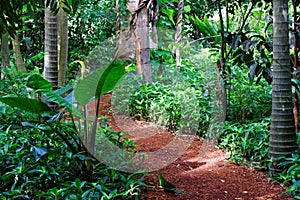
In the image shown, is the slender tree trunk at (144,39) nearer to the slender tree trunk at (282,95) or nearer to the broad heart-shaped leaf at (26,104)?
the slender tree trunk at (282,95)

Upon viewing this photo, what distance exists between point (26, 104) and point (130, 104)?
2.58m

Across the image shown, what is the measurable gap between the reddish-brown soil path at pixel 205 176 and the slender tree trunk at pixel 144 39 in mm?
1092

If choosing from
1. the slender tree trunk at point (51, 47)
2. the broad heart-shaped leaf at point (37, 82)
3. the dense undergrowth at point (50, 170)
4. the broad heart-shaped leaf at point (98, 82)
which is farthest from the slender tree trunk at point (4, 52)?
the broad heart-shaped leaf at point (98, 82)

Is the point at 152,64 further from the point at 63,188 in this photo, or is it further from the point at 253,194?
the point at 63,188

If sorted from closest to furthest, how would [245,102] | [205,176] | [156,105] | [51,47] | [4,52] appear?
1. [205,176]
2. [51,47]
3. [245,102]
4. [156,105]
5. [4,52]

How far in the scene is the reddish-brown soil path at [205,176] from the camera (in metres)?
3.34

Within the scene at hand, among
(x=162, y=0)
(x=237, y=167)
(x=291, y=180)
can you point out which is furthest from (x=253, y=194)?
(x=162, y=0)

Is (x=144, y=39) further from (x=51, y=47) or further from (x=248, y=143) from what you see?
(x=248, y=143)

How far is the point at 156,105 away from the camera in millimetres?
5418

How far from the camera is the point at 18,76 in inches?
167

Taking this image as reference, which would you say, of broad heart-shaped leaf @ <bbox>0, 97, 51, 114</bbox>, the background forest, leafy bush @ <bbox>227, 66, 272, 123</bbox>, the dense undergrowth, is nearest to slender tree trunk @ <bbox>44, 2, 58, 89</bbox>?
the background forest

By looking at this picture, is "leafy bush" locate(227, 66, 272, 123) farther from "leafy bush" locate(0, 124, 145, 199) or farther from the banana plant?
the banana plant

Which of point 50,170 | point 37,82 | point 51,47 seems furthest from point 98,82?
point 51,47

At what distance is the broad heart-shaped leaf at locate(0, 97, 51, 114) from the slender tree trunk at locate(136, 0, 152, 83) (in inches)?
86.3
